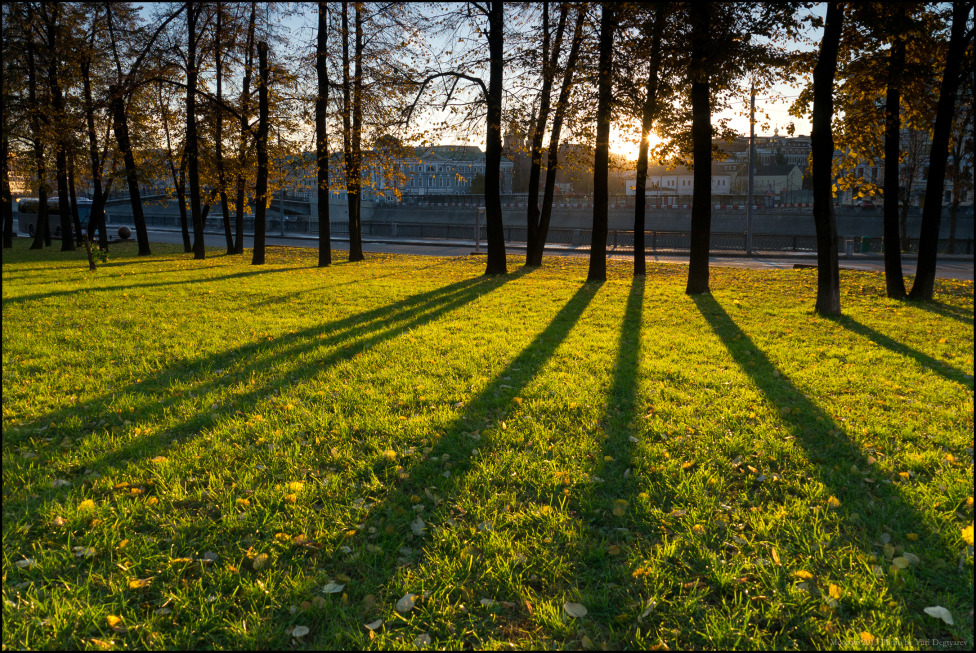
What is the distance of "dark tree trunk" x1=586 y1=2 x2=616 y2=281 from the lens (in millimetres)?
14992

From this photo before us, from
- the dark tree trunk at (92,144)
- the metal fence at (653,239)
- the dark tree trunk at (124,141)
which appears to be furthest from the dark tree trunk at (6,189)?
the metal fence at (653,239)

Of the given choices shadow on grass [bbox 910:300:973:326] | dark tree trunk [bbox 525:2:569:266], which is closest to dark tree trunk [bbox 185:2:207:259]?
dark tree trunk [bbox 525:2:569:266]

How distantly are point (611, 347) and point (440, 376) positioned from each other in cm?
269

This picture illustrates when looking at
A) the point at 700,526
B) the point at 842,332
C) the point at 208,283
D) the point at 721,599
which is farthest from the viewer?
the point at 208,283

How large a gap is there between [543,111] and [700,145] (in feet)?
19.9

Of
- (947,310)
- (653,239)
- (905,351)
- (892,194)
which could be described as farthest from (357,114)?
(653,239)

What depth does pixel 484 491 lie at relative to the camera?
4.14 meters

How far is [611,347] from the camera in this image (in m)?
8.54

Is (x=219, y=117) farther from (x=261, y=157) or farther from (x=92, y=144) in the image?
(x=92, y=144)

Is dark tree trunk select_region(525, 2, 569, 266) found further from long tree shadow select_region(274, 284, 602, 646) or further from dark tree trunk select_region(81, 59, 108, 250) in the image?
dark tree trunk select_region(81, 59, 108, 250)

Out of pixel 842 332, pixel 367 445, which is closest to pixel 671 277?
pixel 842 332

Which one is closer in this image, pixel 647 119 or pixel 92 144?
pixel 647 119

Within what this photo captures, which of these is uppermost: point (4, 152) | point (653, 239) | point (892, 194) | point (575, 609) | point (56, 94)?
point (56, 94)

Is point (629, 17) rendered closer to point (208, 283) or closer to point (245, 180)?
point (208, 283)
